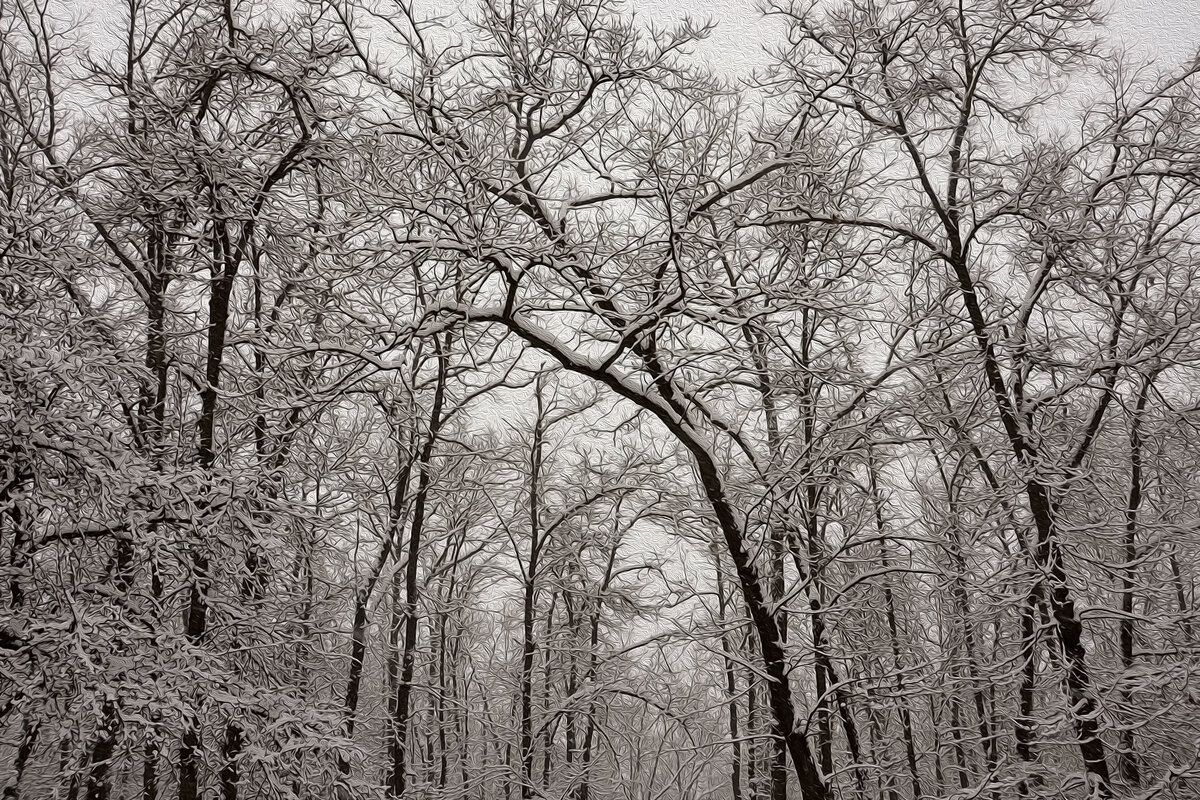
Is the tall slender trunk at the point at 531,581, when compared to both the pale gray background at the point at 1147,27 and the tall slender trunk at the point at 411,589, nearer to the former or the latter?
the tall slender trunk at the point at 411,589

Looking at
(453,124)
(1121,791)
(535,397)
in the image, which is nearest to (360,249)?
(453,124)

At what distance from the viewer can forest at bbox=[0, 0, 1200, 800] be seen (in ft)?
22.0

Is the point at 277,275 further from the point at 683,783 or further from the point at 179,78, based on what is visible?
the point at 683,783

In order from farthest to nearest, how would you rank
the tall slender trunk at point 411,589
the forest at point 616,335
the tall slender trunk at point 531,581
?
the tall slender trunk at point 531,581 < the tall slender trunk at point 411,589 < the forest at point 616,335

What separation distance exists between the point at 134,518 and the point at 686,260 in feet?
17.6

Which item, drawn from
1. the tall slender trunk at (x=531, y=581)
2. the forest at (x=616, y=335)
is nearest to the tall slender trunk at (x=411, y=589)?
the forest at (x=616, y=335)

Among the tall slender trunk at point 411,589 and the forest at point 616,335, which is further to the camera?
the tall slender trunk at point 411,589

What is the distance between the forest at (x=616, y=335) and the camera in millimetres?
6691

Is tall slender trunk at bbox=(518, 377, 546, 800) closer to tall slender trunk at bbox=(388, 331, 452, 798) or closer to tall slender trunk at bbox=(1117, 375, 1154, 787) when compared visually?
tall slender trunk at bbox=(388, 331, 452, 798)

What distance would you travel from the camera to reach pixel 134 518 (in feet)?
20.9

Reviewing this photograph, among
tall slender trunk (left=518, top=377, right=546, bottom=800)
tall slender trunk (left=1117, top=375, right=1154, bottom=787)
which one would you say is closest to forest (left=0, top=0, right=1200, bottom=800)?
tall slender trunk (left=1117, top=375, right=1154, bottom=787)

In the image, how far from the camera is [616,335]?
296 inches

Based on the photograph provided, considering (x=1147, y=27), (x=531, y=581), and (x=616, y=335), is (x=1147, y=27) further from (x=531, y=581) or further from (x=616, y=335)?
(x=531, y=581)

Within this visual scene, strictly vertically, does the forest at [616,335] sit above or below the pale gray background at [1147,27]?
below
